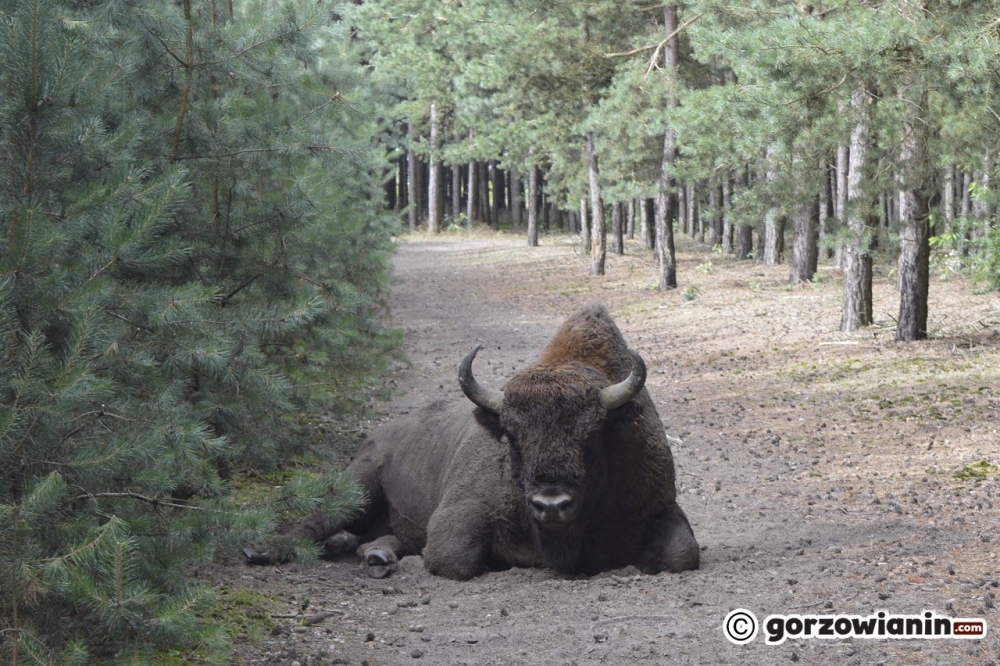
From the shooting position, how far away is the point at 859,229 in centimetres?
1488

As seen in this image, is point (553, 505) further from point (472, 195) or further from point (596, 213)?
point (472, 195)

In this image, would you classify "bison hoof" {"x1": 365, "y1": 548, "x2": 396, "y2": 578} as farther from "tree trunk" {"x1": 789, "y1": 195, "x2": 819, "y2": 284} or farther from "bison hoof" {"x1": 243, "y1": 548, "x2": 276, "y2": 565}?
"tree trunk" {"x1": 789, "y1": 195, "x2": 819, "y2": 284}

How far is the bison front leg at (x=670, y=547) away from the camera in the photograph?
6.54 meters

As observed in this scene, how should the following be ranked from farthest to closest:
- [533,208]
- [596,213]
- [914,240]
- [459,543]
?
[533,208] → [596,213] → [914,240] → [459,543]

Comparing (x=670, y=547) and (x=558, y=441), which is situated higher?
(x=558, y=441)

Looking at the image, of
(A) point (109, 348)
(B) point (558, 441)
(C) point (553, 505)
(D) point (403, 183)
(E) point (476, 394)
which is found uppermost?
(D) point (403, 183)

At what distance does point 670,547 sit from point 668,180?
64.4ft

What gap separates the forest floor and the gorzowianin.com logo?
0.07 m

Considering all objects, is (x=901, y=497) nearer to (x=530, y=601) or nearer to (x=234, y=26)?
(x=530, y=601)

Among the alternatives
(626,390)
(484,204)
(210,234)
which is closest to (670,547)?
(626,390)

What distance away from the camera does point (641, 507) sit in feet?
22.6

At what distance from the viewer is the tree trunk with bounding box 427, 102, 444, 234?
145 feet

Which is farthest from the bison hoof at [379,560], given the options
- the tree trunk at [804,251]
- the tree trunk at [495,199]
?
the tree trunk at [495,199]

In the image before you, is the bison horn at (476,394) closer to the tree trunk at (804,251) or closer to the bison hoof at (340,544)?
the bison hoof at (340,544)
